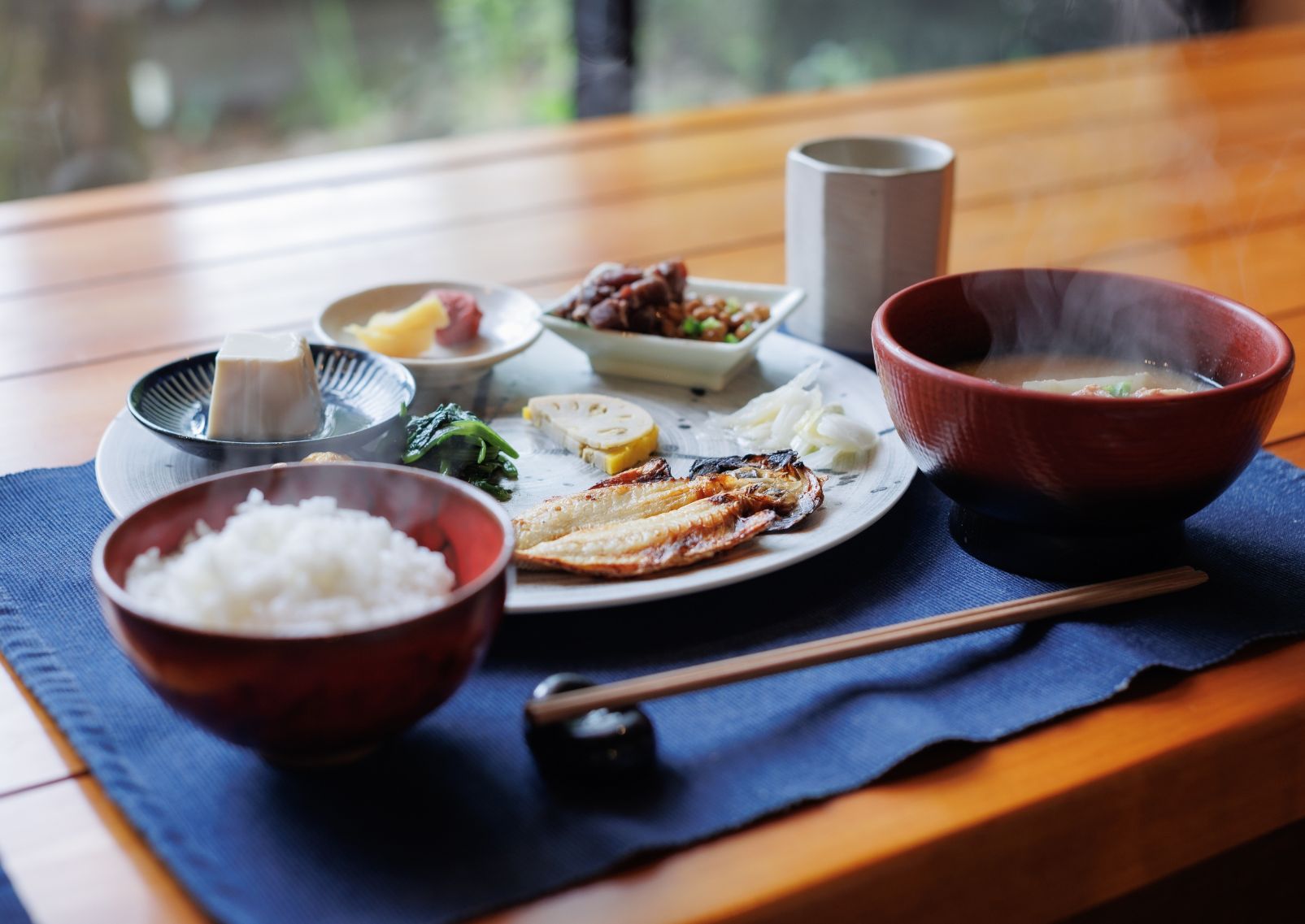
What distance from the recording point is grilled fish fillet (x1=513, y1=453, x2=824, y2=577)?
1.26 m

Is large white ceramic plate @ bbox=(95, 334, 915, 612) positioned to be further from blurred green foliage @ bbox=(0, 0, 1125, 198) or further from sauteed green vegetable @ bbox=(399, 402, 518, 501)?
blurred green foliage @ bbox=(0, 0, 1125, 198)

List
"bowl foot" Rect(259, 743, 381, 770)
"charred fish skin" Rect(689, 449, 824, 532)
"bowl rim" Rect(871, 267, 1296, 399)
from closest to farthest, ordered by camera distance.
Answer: "bowl foot" Rect(259, 743, 381, 770), "bowl rim" Rect(871, 267, 1296, 399), "charred fish skin" Rect(689, 449, 824, 532)

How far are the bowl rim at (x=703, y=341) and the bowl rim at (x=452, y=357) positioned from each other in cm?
3

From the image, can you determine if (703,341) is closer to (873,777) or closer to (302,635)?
(873,777)

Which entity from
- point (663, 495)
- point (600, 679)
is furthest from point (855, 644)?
point (663, 495)

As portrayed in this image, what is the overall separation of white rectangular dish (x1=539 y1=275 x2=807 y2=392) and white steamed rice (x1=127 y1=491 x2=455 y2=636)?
2.54ft

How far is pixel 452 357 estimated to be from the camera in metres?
1.83

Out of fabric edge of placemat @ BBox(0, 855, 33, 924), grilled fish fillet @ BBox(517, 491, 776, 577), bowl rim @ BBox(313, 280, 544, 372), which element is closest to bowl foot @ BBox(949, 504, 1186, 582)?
grilled fish fillet @ BBox(517, 491, 776, 577)

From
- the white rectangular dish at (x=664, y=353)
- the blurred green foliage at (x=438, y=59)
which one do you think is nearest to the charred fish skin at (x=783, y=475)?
the white rectangular dish at (x=664, y=353)

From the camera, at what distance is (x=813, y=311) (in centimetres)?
202

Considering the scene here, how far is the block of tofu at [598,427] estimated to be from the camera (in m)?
1.56

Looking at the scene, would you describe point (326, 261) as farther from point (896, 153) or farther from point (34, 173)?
point (34, 173)

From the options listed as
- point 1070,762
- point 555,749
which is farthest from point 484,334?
point 1070,762

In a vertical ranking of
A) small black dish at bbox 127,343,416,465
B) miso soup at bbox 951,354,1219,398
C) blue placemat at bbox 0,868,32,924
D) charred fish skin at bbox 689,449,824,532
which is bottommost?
blue placemat at bbox 0,868,32,924
